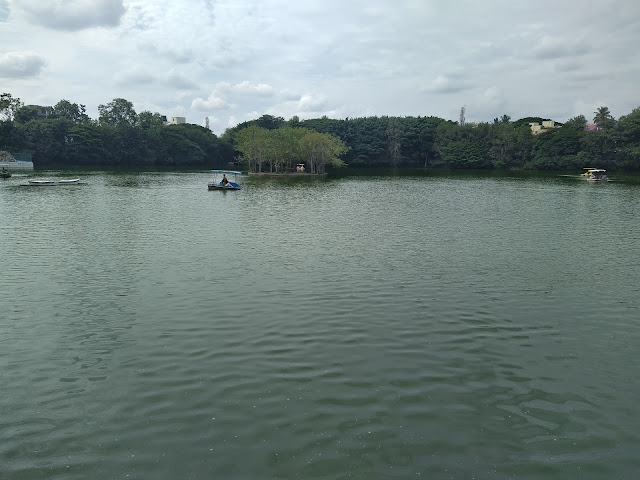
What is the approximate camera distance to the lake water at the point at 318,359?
27.8 feet

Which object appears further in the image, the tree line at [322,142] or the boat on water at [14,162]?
the boat on water at [14,162]

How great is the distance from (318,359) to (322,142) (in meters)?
98.6

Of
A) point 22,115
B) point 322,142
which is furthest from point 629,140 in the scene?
point 22,115

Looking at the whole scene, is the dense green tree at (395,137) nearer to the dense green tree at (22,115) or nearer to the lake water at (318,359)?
the dense green tree at (22,115)

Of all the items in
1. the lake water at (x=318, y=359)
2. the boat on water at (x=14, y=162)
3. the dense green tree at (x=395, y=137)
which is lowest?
the lake water at (x=318, y=359)

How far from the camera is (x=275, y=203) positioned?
1999 inches

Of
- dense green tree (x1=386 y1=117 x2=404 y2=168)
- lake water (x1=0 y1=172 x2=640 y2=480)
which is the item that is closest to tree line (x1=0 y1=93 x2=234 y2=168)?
dense green tree (x1=386 y1=117 x2=404 y2=168)

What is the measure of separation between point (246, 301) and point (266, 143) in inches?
3594

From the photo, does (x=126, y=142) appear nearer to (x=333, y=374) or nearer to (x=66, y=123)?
(x=66, y=123)

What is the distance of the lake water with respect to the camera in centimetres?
847

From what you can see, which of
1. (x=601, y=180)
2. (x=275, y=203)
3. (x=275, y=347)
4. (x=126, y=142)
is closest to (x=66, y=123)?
(x=126, y=142)

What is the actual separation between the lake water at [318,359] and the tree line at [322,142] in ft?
283

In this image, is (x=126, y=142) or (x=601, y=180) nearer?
(x=601, y=180)

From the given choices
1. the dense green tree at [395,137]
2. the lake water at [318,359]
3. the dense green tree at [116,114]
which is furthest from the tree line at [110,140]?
the lake water at [318,359]
